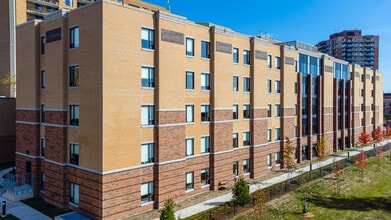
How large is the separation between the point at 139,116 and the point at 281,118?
23897 mm

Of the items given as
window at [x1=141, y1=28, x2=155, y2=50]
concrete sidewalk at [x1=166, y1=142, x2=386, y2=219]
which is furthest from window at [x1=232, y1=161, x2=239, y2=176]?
window at [x1=141, y1=28, x2=155, y2=50]

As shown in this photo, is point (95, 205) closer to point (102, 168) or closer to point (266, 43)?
point (102, 168)

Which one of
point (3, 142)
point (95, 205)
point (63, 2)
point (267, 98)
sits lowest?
point (95, 205)

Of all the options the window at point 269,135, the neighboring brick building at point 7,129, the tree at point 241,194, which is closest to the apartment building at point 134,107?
the window at point 269,135

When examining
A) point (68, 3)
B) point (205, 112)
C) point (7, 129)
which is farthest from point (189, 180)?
point (68, 3)

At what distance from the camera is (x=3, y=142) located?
41.9 m

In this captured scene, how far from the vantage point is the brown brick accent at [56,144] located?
86.9ft

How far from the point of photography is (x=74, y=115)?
1025 inches

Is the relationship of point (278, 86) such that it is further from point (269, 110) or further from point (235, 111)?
point (235, 111)

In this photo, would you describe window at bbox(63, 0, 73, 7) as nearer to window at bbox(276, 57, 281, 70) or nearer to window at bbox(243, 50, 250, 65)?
window at bbox(243, 50, 250, 65)

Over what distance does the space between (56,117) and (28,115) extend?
640 cm

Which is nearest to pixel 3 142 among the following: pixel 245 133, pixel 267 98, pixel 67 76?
pixel 67 76

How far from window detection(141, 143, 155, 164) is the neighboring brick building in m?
25.7

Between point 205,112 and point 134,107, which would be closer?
point 134,107
